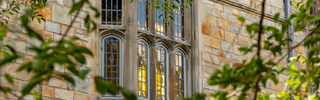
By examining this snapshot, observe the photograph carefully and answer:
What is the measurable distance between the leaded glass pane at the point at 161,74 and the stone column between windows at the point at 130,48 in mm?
614

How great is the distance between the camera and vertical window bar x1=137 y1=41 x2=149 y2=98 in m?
8.30

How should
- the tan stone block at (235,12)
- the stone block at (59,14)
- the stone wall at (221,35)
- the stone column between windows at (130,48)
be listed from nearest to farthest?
1. the stone block at (59,14)
2. the stone column between windows at (130,48)
3. the stone wall at (221,35)
4. the tan stone block at (235,12)

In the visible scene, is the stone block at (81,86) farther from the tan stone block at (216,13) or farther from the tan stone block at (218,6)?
the tan stone block at (218,6)

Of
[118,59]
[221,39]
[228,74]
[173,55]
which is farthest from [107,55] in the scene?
[228,74]

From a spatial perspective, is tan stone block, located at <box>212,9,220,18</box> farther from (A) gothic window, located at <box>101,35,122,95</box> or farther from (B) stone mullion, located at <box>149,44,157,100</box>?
(A) gothic window, located at <box>101,35,122,95</box>

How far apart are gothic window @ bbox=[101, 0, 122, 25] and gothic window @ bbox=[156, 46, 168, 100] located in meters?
0.88

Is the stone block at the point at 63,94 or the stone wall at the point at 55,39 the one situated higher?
the stone wall at the point at 55,39

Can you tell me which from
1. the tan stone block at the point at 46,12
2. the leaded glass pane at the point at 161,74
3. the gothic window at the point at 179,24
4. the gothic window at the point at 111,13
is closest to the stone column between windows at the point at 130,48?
the gothic window at the point at 111,13

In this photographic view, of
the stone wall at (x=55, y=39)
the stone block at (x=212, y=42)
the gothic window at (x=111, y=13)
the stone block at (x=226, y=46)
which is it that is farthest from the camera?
the stone block at (x=226, y=46)

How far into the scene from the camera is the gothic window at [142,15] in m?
8.50

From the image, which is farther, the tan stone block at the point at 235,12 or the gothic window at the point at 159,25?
the tan stone block at the point at 235,12

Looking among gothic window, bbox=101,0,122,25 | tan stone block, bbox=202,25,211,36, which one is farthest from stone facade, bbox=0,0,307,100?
gothic window, bbox=101,0,122,25

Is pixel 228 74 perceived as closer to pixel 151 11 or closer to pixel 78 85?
pixel 78 85

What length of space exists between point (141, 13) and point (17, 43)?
2118 mm
